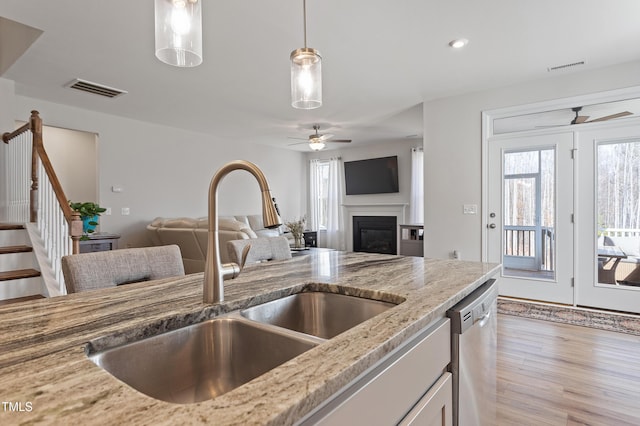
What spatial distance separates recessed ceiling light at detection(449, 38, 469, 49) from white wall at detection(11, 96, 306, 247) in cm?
477

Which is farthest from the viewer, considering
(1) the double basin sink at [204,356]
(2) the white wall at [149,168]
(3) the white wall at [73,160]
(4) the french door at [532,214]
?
(3) the white wall at [73,160]

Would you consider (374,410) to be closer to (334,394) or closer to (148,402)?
(334,394)

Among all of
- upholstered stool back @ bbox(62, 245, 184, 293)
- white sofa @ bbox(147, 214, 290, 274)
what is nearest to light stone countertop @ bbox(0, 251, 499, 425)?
upholstered stool back @ bbox(62, 245, 184, 293)

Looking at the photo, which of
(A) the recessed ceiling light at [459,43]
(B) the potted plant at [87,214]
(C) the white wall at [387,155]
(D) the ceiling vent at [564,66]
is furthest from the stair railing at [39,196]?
(C) the white wall at [387,155]

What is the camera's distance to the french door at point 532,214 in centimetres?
375

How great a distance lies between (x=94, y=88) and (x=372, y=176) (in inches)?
210

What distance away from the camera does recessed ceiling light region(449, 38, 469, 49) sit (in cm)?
296

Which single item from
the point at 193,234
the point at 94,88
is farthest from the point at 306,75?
the point at 94,88

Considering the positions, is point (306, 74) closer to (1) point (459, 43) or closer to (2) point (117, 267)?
(2) point (117, 267)

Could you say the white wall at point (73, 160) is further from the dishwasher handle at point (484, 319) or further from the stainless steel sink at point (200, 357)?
the dishwasher handle at point (484, 319)

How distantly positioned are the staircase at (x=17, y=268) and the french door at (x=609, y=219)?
211 inches

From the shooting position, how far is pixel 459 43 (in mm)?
3004

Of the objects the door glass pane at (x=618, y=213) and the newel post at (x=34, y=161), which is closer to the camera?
the newel post at (x=34, y=161)

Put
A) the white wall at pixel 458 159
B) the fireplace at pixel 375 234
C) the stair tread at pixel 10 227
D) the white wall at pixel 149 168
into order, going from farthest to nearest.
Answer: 1. the fireplace at pixel 375 234
2. the white wall at pixel 149 168
3. the white wall at pixel 458 159
4. the stair tread at pixel 10 227
